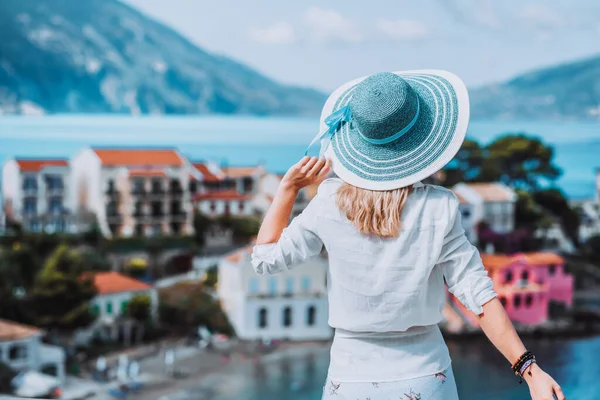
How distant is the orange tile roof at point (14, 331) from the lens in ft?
12.9

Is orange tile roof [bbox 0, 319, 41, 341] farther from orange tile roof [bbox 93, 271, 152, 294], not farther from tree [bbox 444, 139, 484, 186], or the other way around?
tree [bbox 444, 139, 484, 186]

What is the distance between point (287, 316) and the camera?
13.8ft

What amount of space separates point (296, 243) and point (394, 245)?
0.33 feet

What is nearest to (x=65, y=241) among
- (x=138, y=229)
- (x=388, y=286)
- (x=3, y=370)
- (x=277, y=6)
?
(x=138, y=229)

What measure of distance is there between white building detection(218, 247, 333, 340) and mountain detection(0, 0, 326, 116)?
88cm

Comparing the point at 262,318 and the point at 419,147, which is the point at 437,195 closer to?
the point at 419,147

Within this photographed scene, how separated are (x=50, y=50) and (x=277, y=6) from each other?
1.42 meters

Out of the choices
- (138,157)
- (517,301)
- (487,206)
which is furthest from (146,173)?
(517,301)

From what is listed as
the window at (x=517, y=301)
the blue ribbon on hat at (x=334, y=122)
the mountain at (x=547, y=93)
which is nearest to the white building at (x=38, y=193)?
the mountain at (x=547, y=93)

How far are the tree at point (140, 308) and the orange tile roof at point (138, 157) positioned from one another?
73cm

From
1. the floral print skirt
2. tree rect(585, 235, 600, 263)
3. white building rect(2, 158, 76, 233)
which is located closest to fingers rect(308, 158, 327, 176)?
the floral print skirt

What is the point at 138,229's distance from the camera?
4.22 meters

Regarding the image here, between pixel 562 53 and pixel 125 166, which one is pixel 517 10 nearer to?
pixel 562 53

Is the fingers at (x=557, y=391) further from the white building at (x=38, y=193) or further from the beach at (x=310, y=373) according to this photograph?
the white building at (x=38, y=193)
